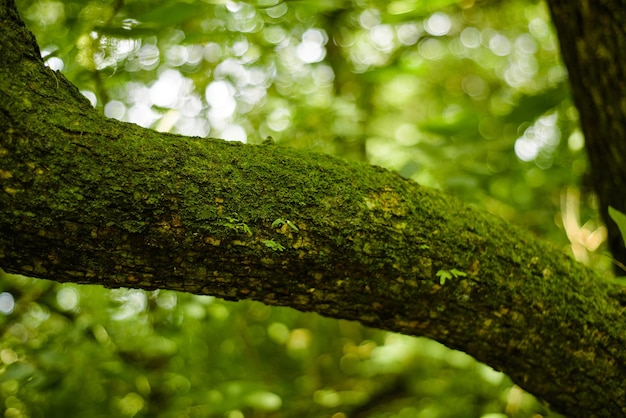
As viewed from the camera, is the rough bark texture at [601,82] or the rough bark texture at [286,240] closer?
the rough bark texture at [286,240]

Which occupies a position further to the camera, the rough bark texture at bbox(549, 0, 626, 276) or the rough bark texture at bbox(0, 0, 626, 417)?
the rough bark texture at bbox(549, 0, 626, 276)

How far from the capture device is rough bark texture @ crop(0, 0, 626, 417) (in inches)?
35.4

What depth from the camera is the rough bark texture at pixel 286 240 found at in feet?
2.95

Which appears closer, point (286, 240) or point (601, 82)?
point (286, 240)

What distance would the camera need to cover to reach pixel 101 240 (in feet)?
3.03

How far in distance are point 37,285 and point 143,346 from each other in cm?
43

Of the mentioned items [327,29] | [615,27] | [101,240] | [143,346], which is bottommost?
[143,346]

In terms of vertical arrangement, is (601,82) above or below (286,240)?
above

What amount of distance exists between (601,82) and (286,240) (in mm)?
1218

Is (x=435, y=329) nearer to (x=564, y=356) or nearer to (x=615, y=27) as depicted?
(x=564, y=356)

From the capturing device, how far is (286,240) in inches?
40.4

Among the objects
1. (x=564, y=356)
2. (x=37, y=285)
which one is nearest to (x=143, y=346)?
(x=37, y=285)

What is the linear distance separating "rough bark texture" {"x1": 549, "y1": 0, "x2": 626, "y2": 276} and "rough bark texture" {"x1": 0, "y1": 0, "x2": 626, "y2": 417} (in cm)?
49

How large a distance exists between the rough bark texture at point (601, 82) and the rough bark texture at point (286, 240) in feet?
1.62
